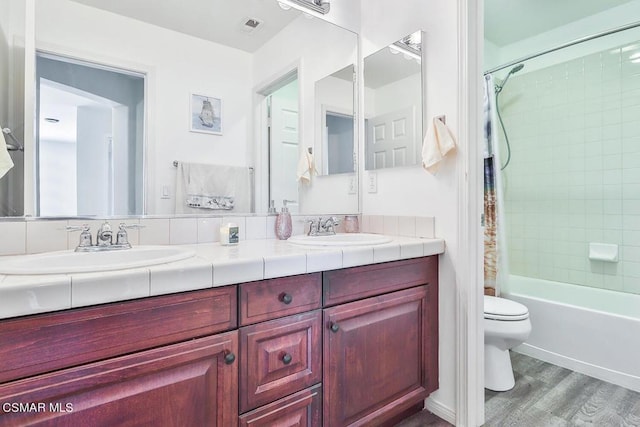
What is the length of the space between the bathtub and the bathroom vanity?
1099 mm

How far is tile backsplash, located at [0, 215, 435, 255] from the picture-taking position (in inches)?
44.4

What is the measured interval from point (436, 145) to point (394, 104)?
47 cm

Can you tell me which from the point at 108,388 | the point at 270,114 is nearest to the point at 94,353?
the point at 108,388

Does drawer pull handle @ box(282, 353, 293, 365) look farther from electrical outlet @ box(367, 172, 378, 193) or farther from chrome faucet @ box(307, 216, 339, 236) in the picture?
electrical outlet @ box(367, 172, 378, 193)

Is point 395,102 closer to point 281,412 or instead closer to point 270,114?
point 270,114

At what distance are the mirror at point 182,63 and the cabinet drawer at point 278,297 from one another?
2.10 ft

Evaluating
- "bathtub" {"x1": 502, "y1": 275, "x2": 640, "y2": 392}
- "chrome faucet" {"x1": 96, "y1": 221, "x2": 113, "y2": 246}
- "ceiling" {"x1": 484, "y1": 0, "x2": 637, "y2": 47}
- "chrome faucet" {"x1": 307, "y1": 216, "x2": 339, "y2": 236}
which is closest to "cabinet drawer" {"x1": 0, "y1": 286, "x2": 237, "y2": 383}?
"chrome faucet" {"x1": 96, "y1": 221, "x2": 113, "y2": 246}

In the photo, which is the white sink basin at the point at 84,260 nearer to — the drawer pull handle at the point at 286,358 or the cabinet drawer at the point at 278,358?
the cabinet drawer at the point at 278,358

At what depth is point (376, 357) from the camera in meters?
1.35

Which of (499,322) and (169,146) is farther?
(499,322)

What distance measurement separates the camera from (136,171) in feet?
4.53

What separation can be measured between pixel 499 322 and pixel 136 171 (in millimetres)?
1949

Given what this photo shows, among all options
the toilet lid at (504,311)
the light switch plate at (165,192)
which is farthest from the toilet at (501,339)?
the light switch plate at (165,192)

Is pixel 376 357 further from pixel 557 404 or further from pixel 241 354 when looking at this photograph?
pixel 557 404
